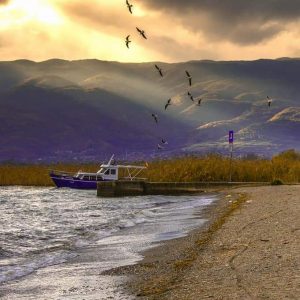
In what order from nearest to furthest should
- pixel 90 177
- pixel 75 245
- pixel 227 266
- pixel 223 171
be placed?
pixel 227 266 → pixel 75 245 → pixel 223 171 → pixel 90 177

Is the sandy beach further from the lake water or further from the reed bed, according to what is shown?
the reed bed

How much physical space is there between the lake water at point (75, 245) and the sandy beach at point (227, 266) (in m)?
0.62

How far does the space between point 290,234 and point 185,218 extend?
11.2 m

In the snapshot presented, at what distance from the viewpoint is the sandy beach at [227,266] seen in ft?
31.8

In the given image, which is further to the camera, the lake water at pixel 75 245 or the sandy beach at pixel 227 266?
the lake water at pixel 75 245

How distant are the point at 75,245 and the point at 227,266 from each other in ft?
27.2

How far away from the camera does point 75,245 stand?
19156mm

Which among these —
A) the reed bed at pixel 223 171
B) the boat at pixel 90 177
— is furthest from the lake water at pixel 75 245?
the boat at pixel 90 177

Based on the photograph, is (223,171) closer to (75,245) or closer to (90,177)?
(90,177)

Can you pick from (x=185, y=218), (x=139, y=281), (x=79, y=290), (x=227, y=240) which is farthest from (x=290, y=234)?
(x=185, y=218)

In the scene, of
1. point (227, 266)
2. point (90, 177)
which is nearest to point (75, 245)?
point (227, 266)

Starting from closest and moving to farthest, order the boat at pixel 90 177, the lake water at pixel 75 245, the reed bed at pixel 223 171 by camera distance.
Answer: the lake water at pixel 75 245 → the reed bed at pixel 223 171 → the boat at pixel 90 177

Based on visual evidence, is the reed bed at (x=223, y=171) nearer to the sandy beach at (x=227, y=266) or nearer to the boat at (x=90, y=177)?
the boat at (x=90, y=177)

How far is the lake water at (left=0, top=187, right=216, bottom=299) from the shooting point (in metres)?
11.6
